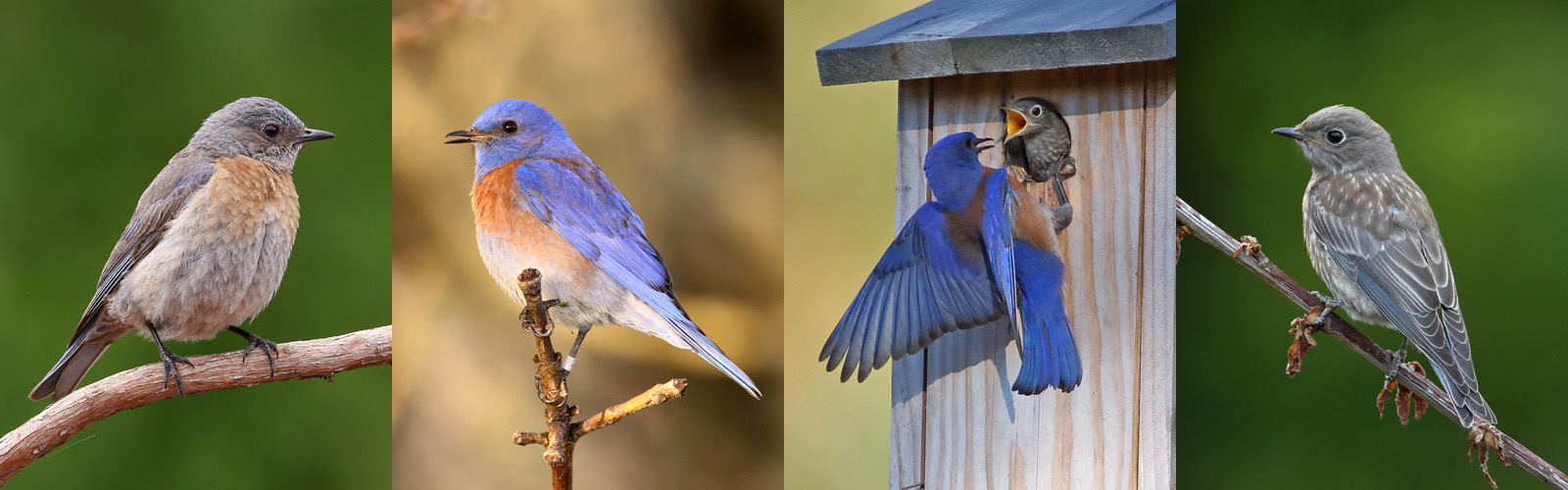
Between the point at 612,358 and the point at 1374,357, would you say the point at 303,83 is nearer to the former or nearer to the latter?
the point at 612,358

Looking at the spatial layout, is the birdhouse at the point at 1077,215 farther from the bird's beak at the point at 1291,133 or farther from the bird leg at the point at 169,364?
the bird leg at the point at 169,364

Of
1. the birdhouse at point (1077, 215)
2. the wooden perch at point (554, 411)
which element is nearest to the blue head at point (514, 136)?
the wooden perch at point (554, 411)

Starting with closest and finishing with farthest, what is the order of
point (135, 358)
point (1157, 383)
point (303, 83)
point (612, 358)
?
point (1157, 383) → point (612, 358) → point (135, 358) → point (303, 83)

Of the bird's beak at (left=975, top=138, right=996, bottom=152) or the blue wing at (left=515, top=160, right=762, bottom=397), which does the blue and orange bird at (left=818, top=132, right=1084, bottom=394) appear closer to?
the bird's beak at (left=975, top=138, right=996, bottom=152)

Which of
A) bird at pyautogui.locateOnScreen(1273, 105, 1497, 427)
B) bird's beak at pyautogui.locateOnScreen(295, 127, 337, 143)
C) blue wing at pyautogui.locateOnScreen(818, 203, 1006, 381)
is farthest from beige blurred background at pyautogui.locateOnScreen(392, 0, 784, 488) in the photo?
bird at pyautogui.locateOnScreen(1273, 105, 1497, 427)

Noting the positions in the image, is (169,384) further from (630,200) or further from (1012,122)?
(1012,122)

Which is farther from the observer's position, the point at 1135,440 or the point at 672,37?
the point at 672,37

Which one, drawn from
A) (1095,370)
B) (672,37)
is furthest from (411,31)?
(1095,370)
